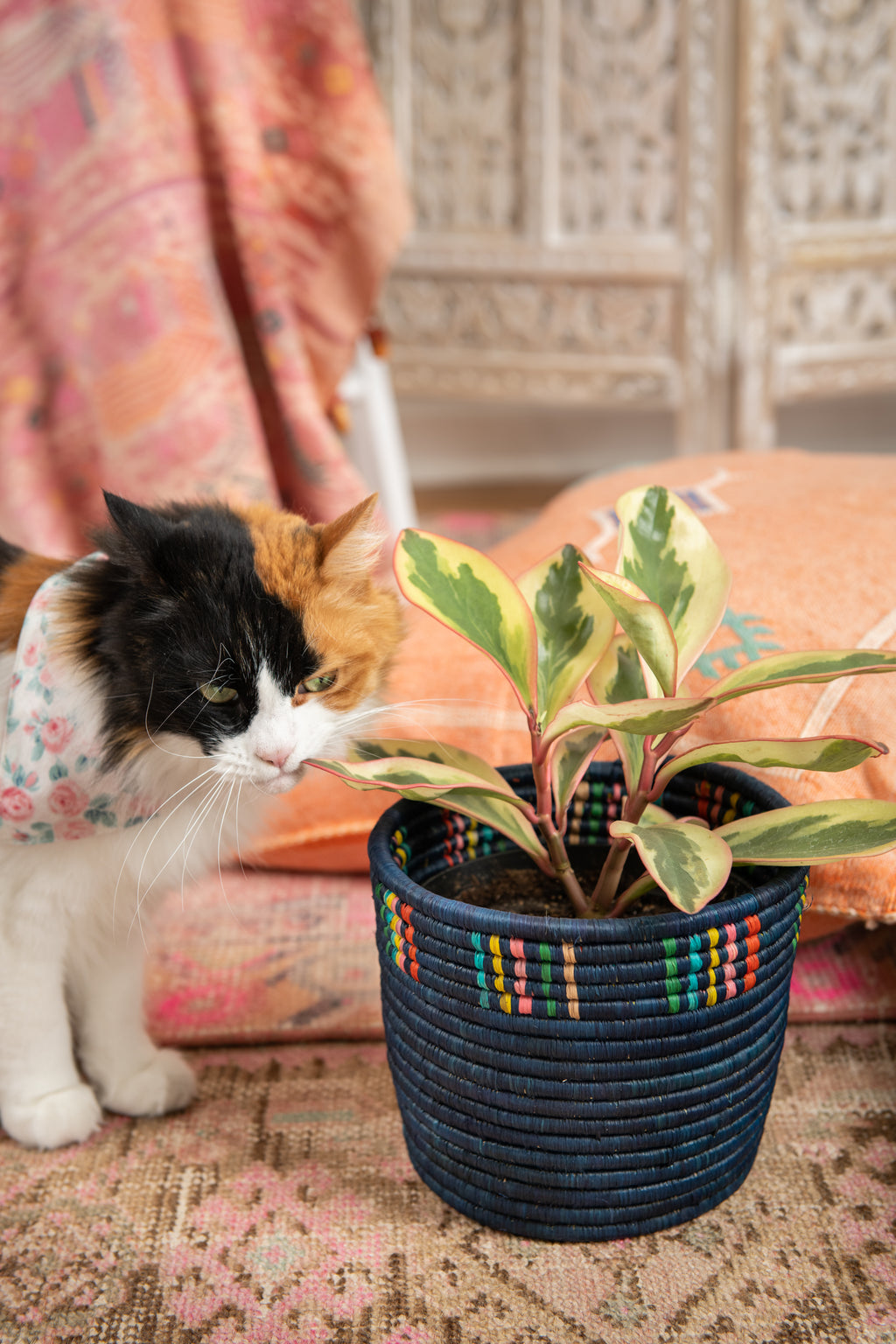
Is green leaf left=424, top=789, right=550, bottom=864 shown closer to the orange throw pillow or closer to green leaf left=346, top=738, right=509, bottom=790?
green leaf left=346, top=738, right=509, bottom=790

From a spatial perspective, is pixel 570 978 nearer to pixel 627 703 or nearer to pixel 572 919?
pixel 572 919

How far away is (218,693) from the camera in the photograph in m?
0.72

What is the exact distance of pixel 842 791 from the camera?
0.94m

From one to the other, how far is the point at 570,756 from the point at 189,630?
0.95ft

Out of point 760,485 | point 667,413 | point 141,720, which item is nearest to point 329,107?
point 760,485

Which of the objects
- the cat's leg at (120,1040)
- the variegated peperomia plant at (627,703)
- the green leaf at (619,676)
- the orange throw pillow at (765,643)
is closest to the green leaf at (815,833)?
the variegated peperomia plant at (627,703)

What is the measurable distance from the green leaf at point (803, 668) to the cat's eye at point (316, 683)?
277 millimetres

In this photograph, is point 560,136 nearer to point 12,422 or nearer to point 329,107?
point 329,107

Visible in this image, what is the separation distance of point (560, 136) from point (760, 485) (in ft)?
5.36

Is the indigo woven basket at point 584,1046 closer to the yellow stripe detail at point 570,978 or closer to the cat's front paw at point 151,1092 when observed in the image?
the yellow stripe detail at point 570,978

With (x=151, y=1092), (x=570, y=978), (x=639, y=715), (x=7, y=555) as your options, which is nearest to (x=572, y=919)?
(x=570, y=978)

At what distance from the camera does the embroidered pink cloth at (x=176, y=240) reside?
1467 millimetres

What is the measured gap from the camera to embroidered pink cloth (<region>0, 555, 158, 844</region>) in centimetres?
75

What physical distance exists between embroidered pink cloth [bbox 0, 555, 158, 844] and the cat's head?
0.02 meters
